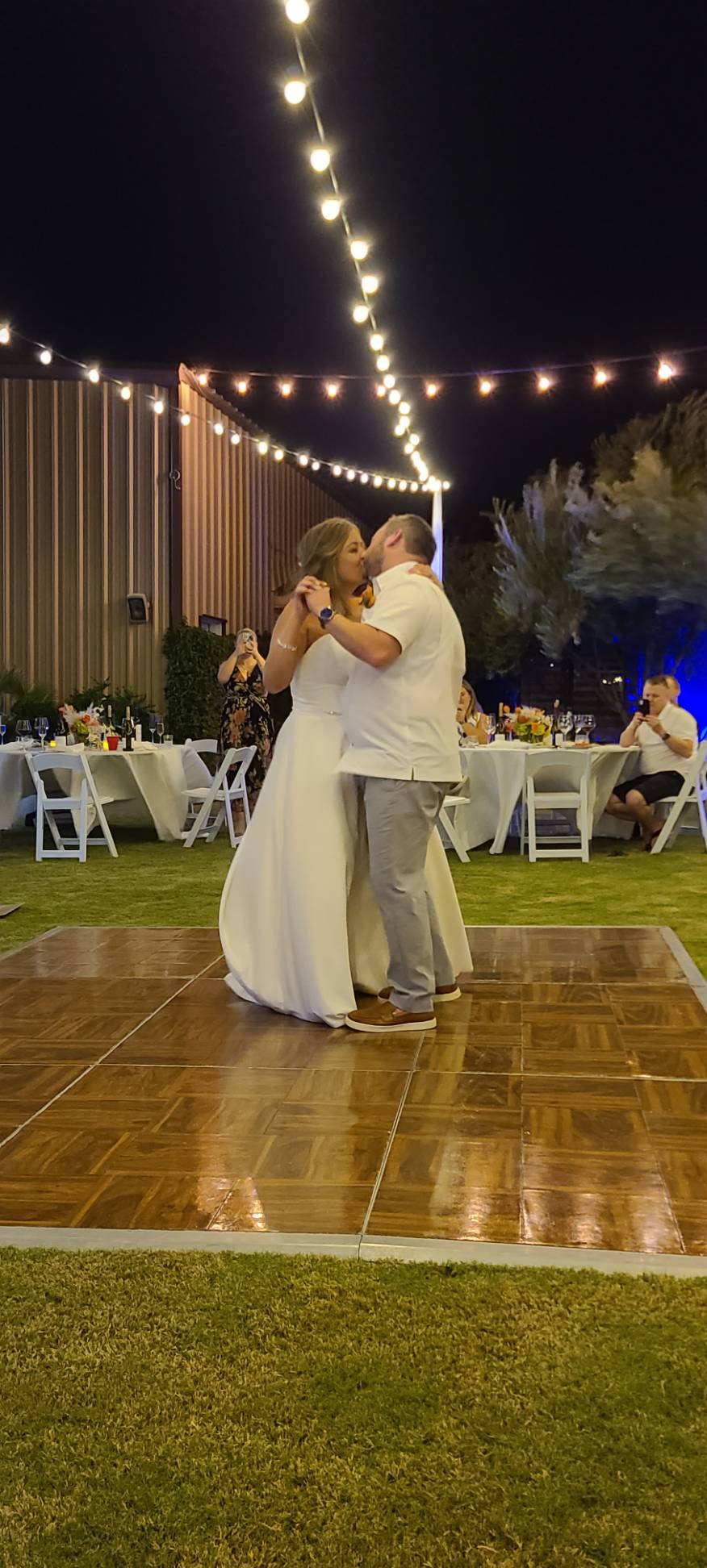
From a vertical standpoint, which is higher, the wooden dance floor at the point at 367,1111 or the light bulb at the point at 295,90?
the light bulb at the point at 295,90

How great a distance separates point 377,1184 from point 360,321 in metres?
7.31

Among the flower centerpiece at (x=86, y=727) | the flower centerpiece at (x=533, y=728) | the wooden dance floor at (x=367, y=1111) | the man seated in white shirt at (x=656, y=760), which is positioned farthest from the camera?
the flower centerpiece at (x=533, y=728)

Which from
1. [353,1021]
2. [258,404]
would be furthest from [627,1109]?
[258,404]

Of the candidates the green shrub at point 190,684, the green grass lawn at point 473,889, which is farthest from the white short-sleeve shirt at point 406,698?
the green shrub at point 190,684

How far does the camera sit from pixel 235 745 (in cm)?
808

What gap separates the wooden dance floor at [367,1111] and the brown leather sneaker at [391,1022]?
0.05 m

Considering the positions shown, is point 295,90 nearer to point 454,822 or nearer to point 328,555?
point 328,555

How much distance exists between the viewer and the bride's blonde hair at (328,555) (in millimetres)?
3473

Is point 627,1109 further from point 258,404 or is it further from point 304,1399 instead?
point 258,404

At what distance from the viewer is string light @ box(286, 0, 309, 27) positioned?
489 centimetres

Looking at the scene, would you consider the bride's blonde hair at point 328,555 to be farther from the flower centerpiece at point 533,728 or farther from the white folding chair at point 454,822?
the flower centerpiece at point 533,728

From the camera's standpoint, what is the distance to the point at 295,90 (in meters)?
5.59

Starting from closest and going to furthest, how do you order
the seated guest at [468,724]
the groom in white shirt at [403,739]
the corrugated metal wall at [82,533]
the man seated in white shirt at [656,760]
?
the groom in white shirt at [403,739] < the man seated in white shirt at [656,760] < the seated guest at [468,724] < the corrugated metal wall at [82,533]

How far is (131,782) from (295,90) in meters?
4.03
